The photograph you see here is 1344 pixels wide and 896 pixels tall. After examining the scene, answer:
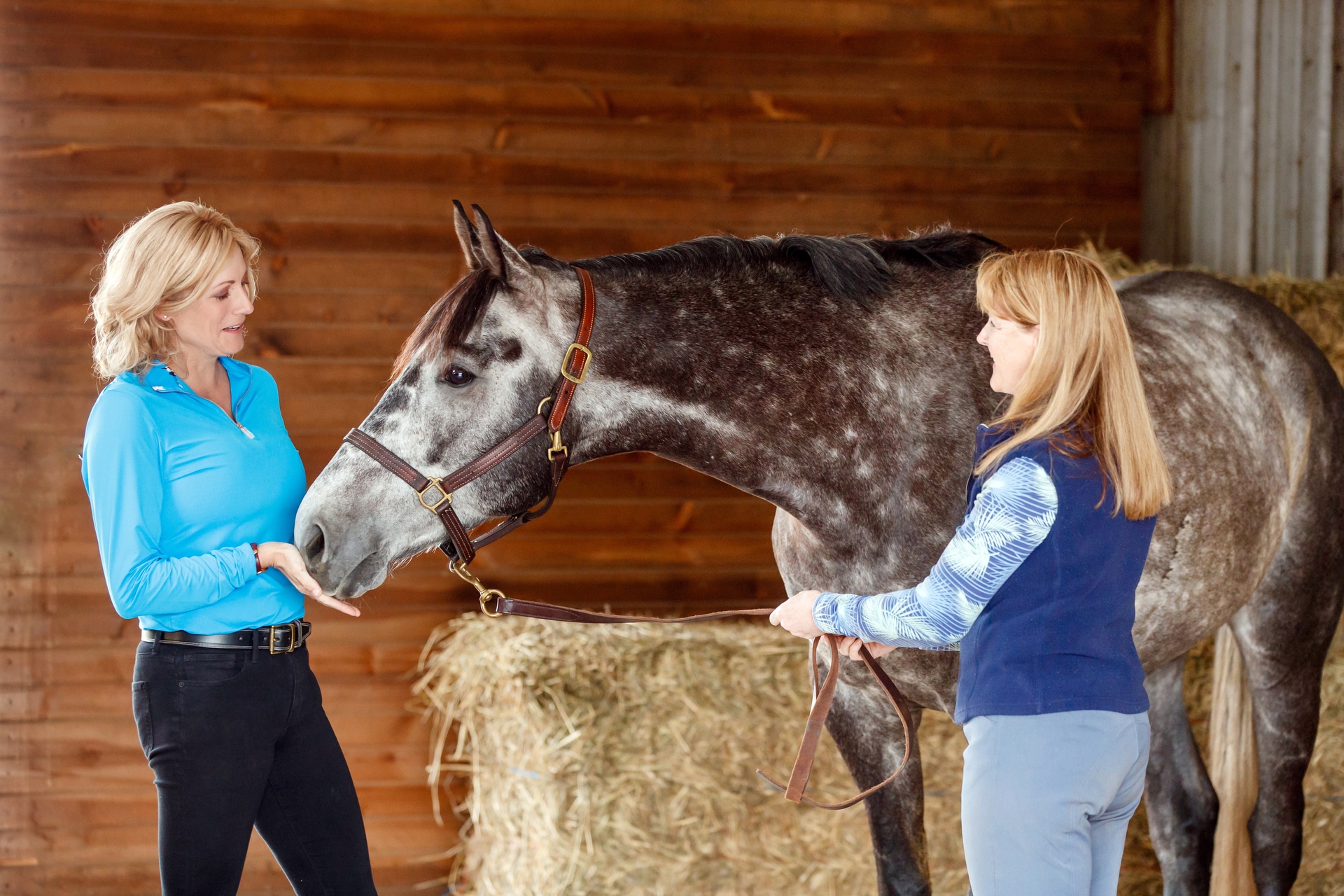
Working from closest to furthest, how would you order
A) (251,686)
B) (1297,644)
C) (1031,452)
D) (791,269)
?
(1031,452) < (251,686) < (791,269) < (1297,644)

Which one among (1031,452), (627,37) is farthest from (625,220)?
(1031,452)

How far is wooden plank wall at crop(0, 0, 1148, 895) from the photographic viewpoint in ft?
10.6

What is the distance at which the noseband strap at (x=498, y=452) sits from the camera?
65.3 inches

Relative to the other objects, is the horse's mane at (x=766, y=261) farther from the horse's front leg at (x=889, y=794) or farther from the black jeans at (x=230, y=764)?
the horse's front leg at (x=889, y=794)

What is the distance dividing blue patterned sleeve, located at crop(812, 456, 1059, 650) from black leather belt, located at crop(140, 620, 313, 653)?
898 mm

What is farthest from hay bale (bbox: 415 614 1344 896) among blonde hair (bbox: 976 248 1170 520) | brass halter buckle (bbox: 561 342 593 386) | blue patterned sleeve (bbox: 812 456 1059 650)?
blonde hair (bbox: 976 248 1170 520)

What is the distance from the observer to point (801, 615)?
1451 mm

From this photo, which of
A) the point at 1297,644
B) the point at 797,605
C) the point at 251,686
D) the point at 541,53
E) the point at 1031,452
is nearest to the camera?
the point at 1031,452

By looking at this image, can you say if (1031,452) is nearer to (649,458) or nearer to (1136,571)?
(1136,571)

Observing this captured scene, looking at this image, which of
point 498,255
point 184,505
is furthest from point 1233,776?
point 184,505

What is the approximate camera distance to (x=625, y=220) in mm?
3510

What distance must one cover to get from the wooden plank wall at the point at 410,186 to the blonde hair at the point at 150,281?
177cm

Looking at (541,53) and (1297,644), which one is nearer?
(1297,644)

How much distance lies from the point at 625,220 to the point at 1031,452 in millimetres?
2456
